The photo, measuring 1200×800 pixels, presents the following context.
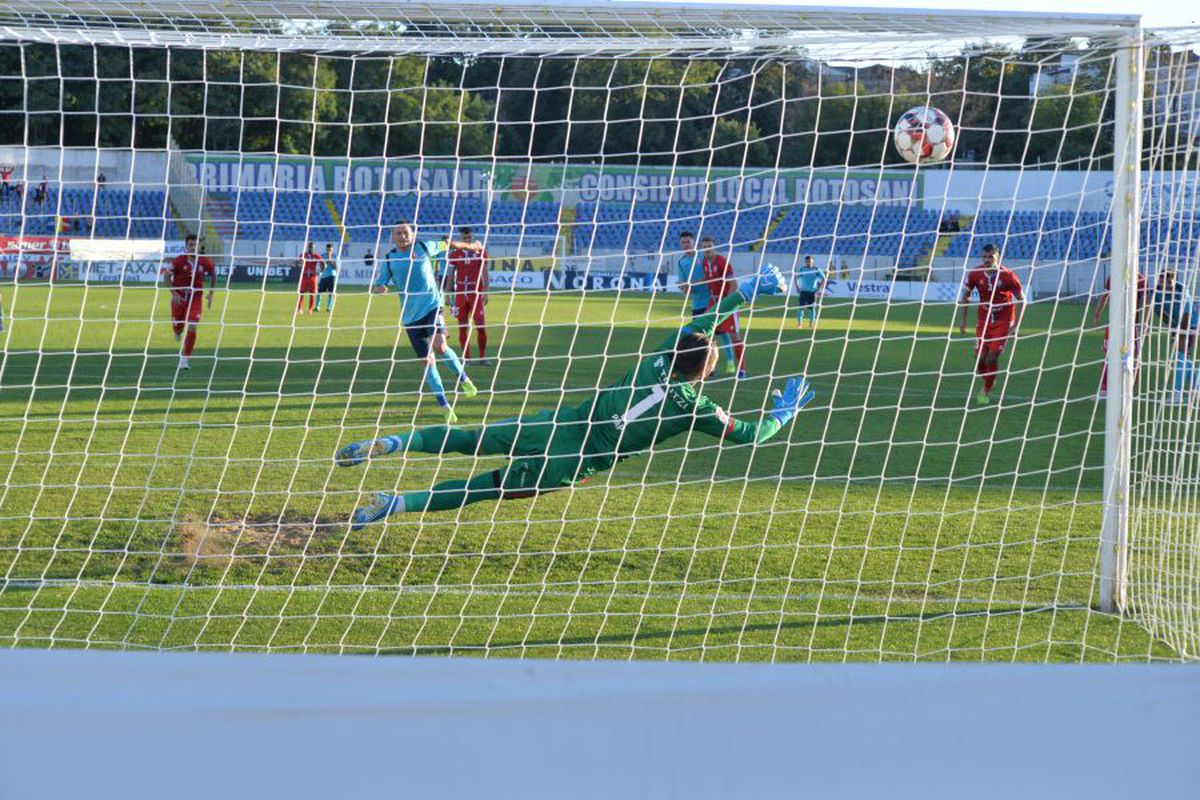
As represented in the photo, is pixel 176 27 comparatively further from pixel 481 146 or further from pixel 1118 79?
pixel 481 146

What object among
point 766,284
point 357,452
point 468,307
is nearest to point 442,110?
point 468,307

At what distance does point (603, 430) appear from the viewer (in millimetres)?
5676

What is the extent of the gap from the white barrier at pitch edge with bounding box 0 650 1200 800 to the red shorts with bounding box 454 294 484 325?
10175mm

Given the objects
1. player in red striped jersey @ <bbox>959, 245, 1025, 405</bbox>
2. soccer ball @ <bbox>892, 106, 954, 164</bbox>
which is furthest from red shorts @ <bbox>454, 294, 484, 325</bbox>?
soccer ball @ <bbox>892, 106, 954, 164</bbox>

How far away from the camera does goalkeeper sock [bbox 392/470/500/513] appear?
573 centimetres

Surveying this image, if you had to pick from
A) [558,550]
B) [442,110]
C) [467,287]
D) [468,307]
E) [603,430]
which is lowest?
[442,110]

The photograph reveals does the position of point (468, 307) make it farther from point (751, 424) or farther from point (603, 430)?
point (751, 424)

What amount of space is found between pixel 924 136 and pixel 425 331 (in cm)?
592

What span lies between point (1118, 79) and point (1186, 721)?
3.01m

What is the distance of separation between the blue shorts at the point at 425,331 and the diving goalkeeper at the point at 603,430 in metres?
4.69

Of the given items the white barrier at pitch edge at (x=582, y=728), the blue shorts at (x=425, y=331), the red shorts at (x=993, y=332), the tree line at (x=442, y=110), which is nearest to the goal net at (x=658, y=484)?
the blue shorts at (x=425, y=331)

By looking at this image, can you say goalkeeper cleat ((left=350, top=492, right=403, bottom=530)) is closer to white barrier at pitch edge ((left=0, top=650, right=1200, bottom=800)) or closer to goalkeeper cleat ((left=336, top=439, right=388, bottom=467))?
goalkeeper cleat ((left=336, top=439, right=388, bottom=467))

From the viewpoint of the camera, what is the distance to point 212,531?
654cm

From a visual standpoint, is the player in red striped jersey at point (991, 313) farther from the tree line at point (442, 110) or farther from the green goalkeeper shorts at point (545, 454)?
the green goalkeeper shorts at point (545, 454)
